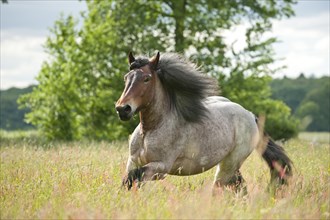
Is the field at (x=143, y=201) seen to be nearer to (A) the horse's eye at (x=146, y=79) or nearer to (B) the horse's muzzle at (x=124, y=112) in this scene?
(B) the horse's muzzle at (x=124, y=112)

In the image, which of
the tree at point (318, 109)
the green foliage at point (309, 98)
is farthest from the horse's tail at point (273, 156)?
the tree at point (318, 109)

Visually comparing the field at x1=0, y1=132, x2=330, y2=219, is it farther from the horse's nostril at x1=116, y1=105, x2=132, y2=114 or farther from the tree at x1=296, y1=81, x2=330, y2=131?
the tree at x1=296, y1=81, x2=330, y2=131

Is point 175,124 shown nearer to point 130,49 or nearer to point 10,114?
point 130,49

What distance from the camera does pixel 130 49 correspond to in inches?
886

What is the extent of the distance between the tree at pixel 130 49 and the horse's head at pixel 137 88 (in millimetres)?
15374

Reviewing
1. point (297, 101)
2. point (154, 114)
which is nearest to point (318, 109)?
point (297, 101)

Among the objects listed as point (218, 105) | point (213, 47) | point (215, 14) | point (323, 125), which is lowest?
point (323, 125)

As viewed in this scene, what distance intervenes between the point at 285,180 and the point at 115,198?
3.30 metres

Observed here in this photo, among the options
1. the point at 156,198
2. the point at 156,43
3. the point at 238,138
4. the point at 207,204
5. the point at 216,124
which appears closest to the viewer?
the point at 207,204

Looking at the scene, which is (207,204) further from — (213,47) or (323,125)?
(323,125)

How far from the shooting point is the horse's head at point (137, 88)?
5.95 metres

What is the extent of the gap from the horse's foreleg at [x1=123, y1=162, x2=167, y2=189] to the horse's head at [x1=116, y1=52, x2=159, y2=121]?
0.65m

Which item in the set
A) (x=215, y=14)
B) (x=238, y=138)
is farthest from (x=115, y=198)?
(x=215, y=14)

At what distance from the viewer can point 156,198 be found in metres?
5.23
